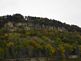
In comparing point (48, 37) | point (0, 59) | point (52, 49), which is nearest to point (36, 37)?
point (48, 37)

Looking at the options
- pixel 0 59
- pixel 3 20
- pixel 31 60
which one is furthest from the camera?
pixel 3 20

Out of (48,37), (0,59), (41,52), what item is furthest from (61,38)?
(0,59)

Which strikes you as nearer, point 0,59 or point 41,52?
point 0,59

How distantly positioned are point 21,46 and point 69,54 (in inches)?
242

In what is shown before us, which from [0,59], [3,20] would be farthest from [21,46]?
[3,20]

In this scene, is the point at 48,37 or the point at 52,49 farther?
the point at 48,37

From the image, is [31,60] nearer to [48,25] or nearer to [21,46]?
[21,46]

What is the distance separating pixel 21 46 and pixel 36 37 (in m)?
7.06

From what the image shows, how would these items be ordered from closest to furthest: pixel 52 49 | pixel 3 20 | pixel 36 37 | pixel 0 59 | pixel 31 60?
pixel 0 59 < pixel 31 60 < pixel 52 49 < pixel 36 37 < pixel 3 20

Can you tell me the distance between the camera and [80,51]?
111 feet

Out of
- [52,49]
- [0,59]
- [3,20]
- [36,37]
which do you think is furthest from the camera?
[3,20]

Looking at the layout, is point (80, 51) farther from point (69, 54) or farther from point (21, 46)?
point (21, 46)

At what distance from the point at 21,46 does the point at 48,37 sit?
8.12 m

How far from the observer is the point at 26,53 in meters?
30.0
